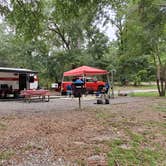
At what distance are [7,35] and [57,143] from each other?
1117 inches

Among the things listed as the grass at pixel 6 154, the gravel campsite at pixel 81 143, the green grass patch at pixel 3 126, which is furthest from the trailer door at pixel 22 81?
the grass at pixel 6 154

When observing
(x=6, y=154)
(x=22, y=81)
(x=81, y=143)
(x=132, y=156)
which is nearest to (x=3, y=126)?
(x=6, y=154)

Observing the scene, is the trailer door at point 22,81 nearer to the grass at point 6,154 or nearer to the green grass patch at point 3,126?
the green grass patch at point 3,126

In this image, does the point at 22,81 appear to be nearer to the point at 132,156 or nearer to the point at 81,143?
the point at 81,143

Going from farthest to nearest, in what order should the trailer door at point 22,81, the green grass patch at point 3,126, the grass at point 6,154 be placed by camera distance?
the trailer door at point 22,81 < the green grass patch at point 3,126 < the grass at point 6,154

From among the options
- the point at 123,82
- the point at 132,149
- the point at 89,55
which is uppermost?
the point at 89,55

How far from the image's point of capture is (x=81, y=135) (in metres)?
5.93

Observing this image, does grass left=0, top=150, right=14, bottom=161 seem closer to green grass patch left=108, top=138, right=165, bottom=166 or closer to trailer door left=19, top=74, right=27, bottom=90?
green grass patch left=108, top=138, right=165, bottom=166

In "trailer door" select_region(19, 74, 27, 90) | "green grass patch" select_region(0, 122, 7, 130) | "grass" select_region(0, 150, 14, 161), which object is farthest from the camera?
"trailer door" select_region(19, 74, 27, 90)

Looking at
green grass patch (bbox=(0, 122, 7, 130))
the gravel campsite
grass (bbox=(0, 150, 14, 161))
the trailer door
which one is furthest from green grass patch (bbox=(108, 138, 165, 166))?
the trailer door

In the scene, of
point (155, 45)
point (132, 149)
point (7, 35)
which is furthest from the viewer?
point (7, 35)

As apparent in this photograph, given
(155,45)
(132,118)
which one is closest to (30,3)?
(132,118)

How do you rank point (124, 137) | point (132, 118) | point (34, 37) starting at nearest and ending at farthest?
point (124, 137), point (132, 118), point (34, 37)

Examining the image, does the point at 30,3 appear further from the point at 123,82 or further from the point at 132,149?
the point at 123,82
